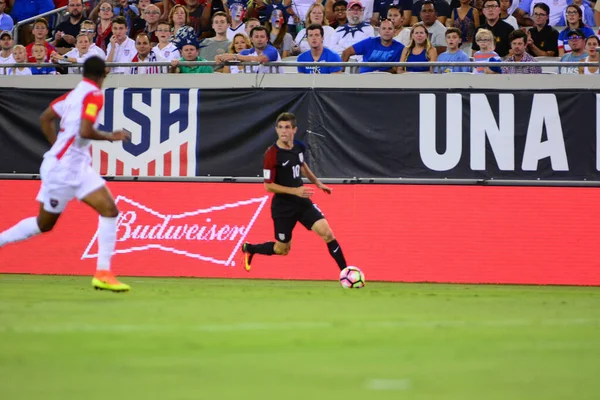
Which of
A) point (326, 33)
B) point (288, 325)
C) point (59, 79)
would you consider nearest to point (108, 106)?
point (59, 79)

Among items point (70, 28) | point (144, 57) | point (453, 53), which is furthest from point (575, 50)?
point (70, 28)

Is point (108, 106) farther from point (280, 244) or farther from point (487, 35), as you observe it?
point (487, 35)

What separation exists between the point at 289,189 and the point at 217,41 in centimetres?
625

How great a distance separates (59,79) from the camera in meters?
18.4

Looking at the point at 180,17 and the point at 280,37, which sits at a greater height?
the point at 180,17

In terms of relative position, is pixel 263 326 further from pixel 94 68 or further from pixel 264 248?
pixel 264 248

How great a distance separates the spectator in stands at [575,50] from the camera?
17.2 metres

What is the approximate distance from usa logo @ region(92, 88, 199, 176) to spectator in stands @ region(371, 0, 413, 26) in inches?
167

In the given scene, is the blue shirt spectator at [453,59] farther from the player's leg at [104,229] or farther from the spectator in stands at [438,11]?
the player's leg at [104,229]

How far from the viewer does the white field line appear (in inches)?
296

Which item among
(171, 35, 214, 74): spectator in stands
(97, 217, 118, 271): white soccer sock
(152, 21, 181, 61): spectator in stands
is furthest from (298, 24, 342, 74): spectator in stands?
(97, 217, 118, 271): white soccer sock

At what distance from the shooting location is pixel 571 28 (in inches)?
718

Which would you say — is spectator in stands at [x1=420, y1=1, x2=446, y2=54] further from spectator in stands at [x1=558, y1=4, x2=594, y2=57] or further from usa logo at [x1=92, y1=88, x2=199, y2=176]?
usa logo at [x1=92, y1=88, x2=199, y2=176]

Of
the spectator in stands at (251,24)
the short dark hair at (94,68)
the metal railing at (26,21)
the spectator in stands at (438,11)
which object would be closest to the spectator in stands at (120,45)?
the spectator in stands at (251,24)
